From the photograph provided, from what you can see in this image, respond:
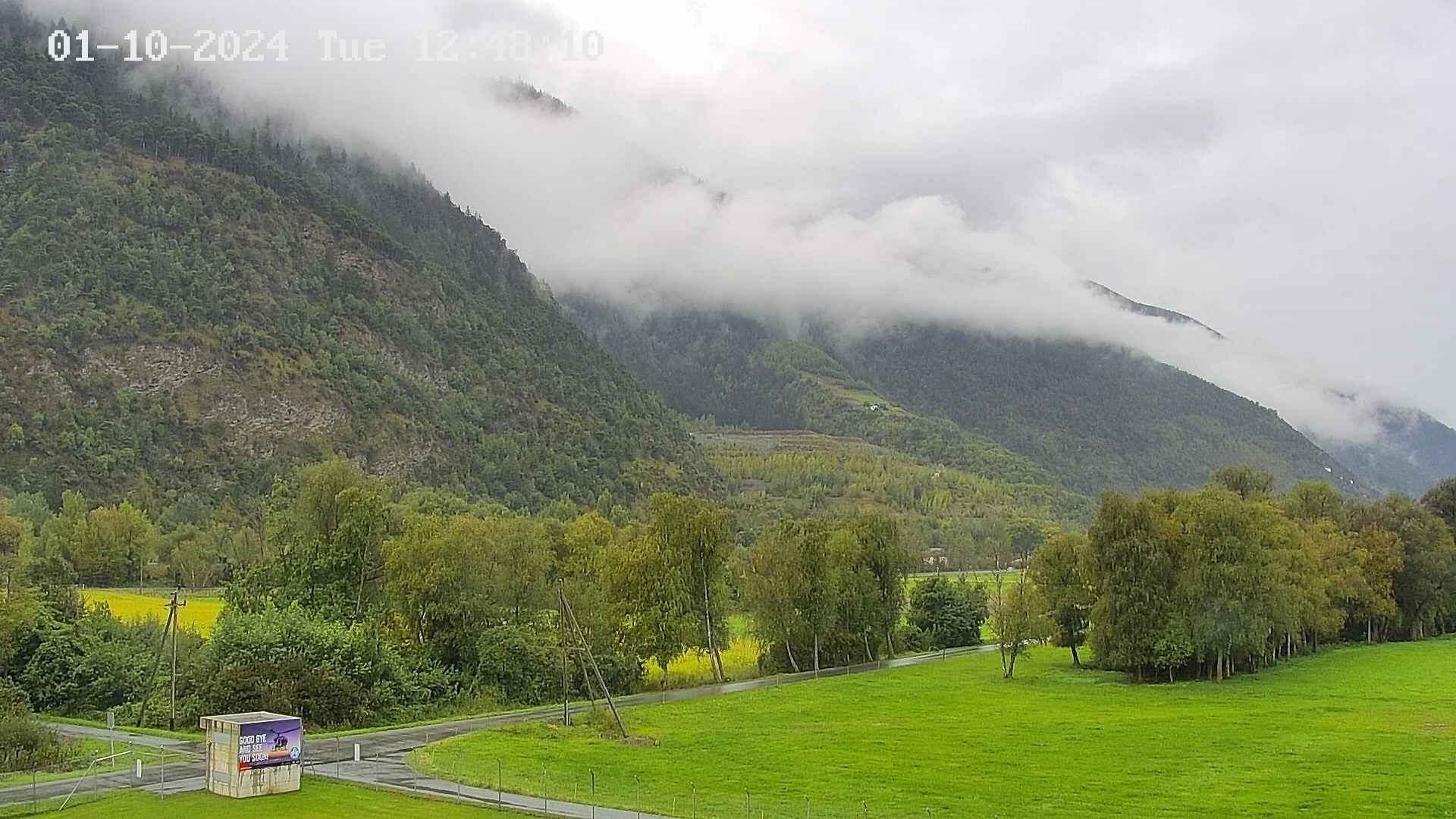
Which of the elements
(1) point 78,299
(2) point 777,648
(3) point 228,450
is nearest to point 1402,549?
(2) point 777,648

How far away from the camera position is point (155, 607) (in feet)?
326

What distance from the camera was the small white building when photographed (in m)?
43.8

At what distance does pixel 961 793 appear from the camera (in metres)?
46.4

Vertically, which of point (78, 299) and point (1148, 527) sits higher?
point (78, 299)

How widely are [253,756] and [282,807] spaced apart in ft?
10.3

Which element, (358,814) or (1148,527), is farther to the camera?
(1148,527)

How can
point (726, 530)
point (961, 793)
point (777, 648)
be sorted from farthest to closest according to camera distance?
point (777, 648), point (726, 530), point (961, 793)

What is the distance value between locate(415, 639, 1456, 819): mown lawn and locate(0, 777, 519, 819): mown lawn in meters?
5.66

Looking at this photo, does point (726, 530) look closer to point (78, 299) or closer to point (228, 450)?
point (228, 450)

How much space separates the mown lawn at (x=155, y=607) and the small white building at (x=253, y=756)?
4318cm

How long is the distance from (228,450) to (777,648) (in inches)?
4499

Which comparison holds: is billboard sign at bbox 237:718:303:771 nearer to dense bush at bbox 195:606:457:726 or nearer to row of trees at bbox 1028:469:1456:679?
dense bush at bbox 195:606:457:726

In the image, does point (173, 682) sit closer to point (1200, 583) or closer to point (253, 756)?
point (253, 756)

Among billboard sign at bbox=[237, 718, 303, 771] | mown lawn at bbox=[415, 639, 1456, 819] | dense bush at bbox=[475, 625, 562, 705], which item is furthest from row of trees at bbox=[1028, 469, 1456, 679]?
billboard sign at bbox=[237, 718, 303, 771]
